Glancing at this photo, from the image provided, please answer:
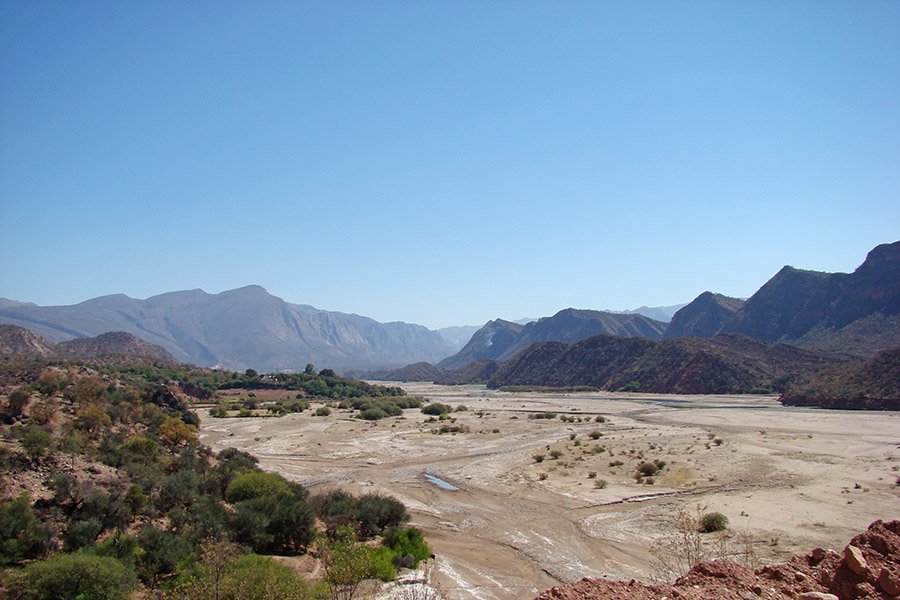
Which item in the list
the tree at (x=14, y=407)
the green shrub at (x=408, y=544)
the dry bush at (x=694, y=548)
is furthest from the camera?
the tree at (x=14, y=407)

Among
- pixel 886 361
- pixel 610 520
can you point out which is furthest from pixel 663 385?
pixel 610 520

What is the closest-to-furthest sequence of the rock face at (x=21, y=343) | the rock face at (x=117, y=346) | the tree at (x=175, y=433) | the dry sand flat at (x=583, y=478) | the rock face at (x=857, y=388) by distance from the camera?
the dry sand flat at (x=583, y=478)
the tree at (x=175, y=433)
the rock face at (x=857, y=388)
the rock face at (x=21, y=343)
the rock face at (x=117, y=346)

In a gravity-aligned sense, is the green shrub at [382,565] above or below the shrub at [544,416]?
above

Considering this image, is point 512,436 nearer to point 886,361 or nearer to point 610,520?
point 610,520

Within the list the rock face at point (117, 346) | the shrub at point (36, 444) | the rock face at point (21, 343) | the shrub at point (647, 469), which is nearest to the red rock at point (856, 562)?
the shrub at point (36, 444)

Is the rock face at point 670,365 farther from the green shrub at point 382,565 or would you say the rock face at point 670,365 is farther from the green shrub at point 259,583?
the green shrub at point 259,583

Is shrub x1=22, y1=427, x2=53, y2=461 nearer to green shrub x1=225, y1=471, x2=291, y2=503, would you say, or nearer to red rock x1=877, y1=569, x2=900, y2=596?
green shrub x1=225, y1=471, x2=291, y2=503
